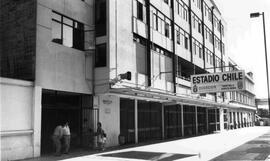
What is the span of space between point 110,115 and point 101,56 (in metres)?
3.72

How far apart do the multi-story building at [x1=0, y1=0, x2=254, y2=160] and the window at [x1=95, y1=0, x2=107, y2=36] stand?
0.06m

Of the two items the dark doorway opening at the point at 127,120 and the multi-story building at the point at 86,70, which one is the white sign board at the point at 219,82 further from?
the dark doorway opening at the point at 127,120

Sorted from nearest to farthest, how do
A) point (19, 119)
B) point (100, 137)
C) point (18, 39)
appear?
point (19, 119) < point (18, 39) < point (100, 137)

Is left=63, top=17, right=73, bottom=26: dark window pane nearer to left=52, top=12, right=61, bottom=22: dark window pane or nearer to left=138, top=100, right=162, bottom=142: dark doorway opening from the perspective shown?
left=52, top=12, right=61, bottom=22: dark window pane

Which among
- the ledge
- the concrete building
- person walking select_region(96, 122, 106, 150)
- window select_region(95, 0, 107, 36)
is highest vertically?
window select_region(95, 0, 107, 36)

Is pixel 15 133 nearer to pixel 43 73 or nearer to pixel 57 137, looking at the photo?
pixel 57 137

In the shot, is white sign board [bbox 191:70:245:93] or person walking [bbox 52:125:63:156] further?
white sign board [bbox 191:70:245:93]

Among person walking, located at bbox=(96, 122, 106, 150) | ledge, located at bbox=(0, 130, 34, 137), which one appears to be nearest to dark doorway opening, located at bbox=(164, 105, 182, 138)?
person walking, located at bbox=(96, 122, 106, 150)

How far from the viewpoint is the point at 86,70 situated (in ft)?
69.3

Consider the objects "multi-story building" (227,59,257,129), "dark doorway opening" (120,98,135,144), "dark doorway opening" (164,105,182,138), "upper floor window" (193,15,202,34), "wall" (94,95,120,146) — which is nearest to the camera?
"wall" (94,95,120,146)

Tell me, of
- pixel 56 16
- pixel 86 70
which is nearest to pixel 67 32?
pixel 56 16

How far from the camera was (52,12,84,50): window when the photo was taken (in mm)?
19078

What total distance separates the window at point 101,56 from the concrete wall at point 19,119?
5.49 metres

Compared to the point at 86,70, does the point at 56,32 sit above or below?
above
